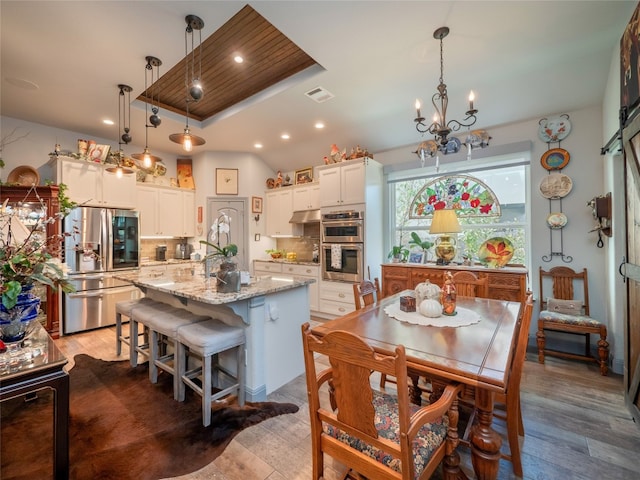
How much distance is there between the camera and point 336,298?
4.34 meters

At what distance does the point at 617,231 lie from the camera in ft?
8.42

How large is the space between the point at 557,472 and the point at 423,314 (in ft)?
3.58

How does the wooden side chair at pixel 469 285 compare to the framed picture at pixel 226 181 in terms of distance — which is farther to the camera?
the framed picture at pixel 226 181

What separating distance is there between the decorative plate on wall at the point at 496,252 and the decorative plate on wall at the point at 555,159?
972 millimetres

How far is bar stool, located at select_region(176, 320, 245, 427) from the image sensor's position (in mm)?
1951

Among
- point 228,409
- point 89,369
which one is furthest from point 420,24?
point 89,369

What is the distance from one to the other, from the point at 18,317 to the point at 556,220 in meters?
4.74

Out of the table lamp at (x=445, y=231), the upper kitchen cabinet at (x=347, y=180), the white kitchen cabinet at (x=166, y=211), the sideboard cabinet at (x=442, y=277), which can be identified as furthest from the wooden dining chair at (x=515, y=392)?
the white kitchen cabinet at (x=166, y=211)

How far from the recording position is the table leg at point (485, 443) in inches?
47.4

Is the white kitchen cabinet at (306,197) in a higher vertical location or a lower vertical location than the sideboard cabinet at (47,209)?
higher

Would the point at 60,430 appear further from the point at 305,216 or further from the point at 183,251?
the point at 183,251

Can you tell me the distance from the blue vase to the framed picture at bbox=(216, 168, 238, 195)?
4.14m

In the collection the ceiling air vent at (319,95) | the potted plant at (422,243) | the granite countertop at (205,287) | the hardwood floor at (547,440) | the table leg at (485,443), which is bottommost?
the hardwood floor at (547,440)

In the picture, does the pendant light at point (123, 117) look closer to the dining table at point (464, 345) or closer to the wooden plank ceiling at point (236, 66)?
the wooden plank ceiling at point (236, 66)
